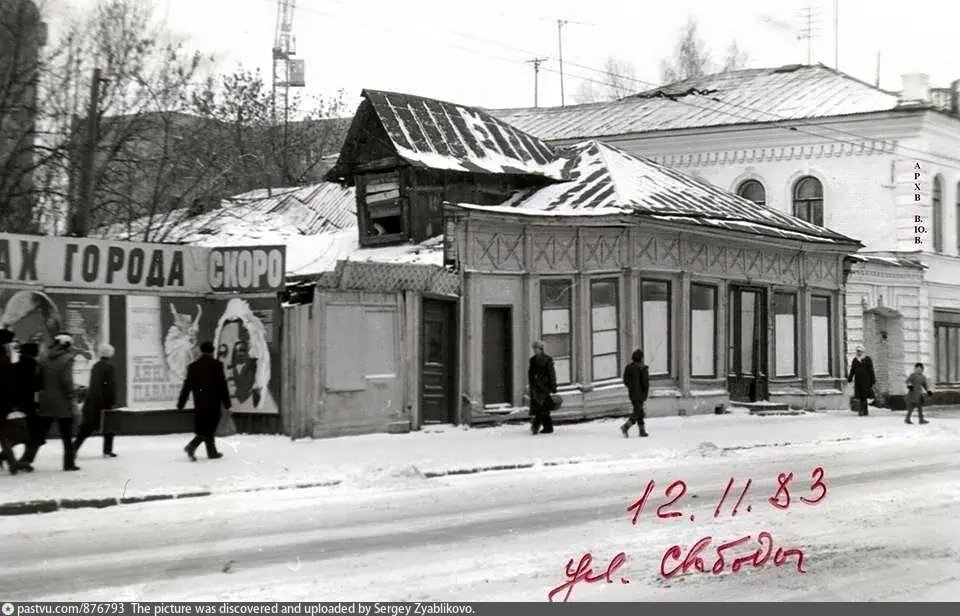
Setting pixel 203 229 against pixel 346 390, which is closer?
pixel 346 390

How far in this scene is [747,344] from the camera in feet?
102

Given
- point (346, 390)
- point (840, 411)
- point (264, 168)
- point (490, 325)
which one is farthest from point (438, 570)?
point (264, 168)

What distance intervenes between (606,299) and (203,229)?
9955mm

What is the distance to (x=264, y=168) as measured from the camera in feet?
138

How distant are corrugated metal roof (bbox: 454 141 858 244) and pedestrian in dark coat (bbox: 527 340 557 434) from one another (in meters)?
3.19

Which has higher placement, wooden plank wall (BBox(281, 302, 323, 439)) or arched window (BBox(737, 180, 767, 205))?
arched window (BBox(737, 180, 767, 205))

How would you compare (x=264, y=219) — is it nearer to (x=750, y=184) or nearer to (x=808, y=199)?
(x=750, y=184)

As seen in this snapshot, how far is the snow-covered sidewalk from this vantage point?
51.3ft

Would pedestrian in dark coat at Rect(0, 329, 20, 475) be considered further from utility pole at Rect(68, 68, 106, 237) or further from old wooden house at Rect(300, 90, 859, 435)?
utility pole at Rect(68, 68, 106, 237)

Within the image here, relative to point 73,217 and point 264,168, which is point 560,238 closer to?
point 73,217

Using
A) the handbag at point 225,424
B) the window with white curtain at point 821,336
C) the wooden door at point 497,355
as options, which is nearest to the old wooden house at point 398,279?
the wooden door at point 497,355


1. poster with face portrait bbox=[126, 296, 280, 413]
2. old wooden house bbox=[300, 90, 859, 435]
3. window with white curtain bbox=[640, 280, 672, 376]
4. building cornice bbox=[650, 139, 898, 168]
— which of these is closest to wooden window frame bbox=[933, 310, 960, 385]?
building cornice bbox=[650, 139, 898, 168]
